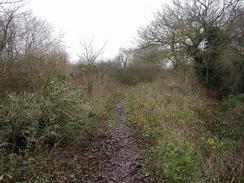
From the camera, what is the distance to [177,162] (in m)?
4.66

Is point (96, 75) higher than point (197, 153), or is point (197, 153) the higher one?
point (96, 75)

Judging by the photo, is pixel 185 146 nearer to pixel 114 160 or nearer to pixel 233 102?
pixel 114 160

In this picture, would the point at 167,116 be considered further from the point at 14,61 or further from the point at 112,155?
the point at 14,61

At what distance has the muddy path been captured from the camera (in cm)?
499

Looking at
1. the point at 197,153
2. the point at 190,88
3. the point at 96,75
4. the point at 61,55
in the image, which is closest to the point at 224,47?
the point at 190,88

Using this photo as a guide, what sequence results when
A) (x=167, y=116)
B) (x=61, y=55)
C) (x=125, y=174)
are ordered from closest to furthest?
(x=125, y=174)
(x=167, y=116)
(x=61, y=55)

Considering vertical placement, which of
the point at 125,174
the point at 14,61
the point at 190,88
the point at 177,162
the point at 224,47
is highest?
the point at 224,47

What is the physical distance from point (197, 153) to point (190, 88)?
12.0 metres

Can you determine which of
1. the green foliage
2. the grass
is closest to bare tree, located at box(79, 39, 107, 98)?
the grass

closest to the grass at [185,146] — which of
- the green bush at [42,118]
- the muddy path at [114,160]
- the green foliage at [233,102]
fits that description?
the muddy path at [114,160]

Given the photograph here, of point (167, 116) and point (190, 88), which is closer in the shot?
point (167, 116)

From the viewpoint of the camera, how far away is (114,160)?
5941 mm

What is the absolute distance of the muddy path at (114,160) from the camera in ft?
16.4

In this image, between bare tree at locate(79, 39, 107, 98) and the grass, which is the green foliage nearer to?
the grass
